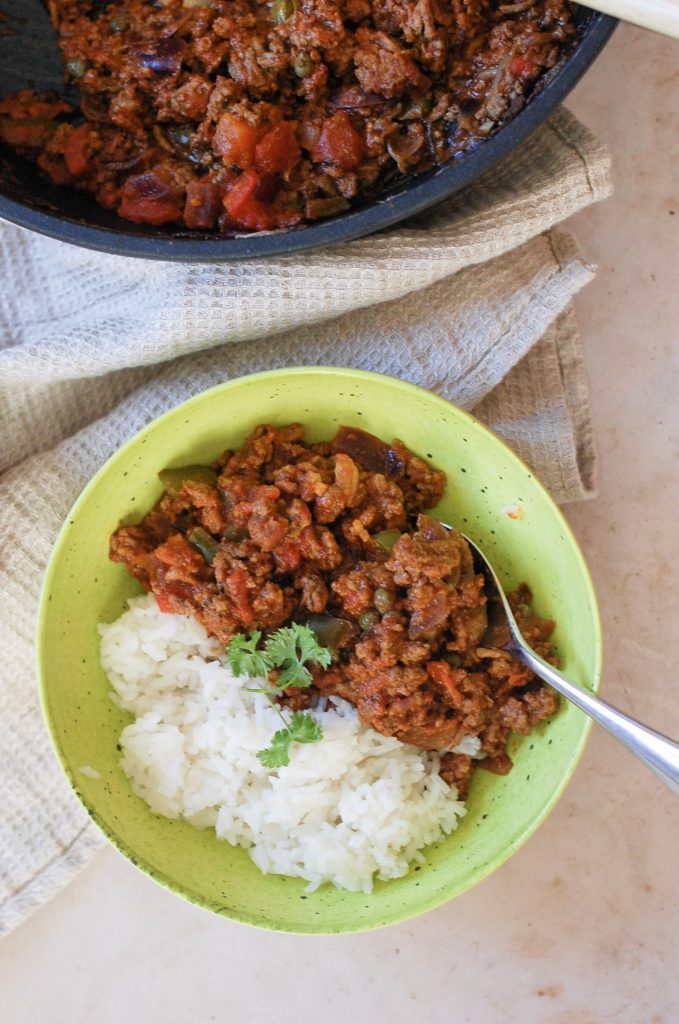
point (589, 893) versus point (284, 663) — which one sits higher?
point (284, 663)

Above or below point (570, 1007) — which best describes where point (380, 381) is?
above

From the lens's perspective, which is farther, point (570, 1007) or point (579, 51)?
point (570, 1007)

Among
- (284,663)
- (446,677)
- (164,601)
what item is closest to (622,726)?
(446,677)

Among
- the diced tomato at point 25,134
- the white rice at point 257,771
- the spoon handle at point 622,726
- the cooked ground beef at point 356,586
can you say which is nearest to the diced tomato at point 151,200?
the diced tomato at point 25,134

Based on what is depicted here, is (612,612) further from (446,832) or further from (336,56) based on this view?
(336,56)

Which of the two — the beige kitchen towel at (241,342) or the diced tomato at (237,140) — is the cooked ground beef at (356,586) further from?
the diced tomato at (237,140)

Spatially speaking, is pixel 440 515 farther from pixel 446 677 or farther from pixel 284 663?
pixel 284 663

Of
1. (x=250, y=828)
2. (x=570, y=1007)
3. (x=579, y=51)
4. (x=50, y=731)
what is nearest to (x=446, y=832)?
(x=250, y=828)

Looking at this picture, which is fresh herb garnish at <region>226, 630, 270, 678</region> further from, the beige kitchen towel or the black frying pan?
the black frying pan
